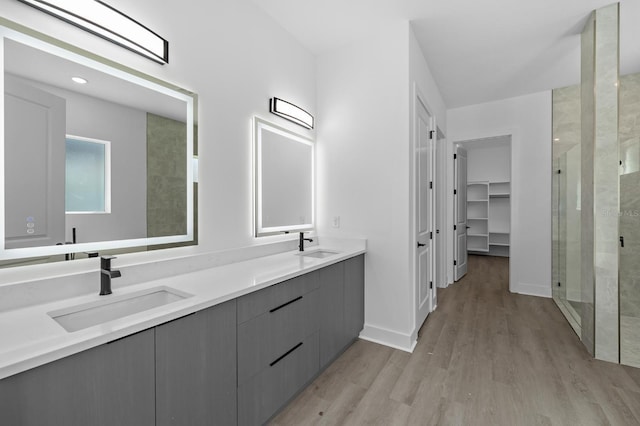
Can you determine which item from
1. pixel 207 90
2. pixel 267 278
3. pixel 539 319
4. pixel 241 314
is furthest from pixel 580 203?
pixel 207 90

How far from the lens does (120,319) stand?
3.20 ft

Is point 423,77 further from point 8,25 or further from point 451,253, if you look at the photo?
point 8,25

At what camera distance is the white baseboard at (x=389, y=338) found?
7.89 ft

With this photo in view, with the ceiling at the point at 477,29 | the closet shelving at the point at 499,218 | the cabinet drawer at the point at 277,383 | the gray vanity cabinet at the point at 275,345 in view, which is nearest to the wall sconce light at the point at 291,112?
the ceiling at the point at 477,29

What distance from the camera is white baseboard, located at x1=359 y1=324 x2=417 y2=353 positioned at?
2.41 metres

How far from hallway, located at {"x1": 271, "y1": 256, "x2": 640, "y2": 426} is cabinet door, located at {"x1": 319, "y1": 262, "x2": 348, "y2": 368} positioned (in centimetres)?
15

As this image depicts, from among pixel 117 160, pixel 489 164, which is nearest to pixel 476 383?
pixel 117 160

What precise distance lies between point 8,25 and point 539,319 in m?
4.50

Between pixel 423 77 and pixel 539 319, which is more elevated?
pixel 423 77

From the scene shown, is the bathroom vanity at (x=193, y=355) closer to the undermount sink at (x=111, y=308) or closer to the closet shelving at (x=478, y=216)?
the undermount sink at (x=111, y=308)

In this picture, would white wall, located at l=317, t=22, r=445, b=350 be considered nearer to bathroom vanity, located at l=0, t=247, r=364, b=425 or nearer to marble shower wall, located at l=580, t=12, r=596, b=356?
bathroom vanity, located at l=0, t=247, r=364, b=425

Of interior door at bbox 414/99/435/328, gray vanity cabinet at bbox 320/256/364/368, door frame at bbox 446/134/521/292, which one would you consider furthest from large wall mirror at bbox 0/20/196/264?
door frame at bbox 446/134/521/292

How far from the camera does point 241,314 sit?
1.36 metres

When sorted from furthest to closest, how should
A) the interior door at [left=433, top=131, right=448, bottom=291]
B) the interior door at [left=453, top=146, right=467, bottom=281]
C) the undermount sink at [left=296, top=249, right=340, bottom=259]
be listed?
1. the interior door at [left=453, top=146, right=467, bottom=281]
2. the interior door at [left=433, top=131, right=448, bottom=291]
3. the undermount sink at [left=296, top=249, right=340, bottom=259]
